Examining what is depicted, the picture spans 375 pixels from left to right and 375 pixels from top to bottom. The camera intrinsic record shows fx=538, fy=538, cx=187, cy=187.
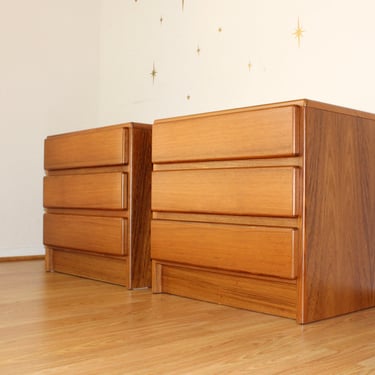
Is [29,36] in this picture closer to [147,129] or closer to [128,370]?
[147,129]

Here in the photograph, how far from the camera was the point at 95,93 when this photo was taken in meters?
3.26

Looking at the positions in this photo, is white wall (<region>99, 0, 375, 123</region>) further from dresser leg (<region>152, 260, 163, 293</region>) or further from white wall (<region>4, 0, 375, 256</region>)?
dresser leg (<region>152, 260, 163, 293</region>)

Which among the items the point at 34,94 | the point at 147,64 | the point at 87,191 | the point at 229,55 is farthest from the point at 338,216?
the point at 34,94

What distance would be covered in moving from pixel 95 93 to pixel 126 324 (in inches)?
82.6

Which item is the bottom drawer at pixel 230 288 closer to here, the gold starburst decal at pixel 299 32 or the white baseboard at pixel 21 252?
the gold starburst decal at pixel 299 32

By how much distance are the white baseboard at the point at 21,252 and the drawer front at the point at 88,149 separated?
691mm

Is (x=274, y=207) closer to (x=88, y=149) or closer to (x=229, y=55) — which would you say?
(x=88, y=149)

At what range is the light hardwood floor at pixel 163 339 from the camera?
3.51 feet

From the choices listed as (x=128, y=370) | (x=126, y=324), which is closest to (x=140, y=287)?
(x=126, y=324)

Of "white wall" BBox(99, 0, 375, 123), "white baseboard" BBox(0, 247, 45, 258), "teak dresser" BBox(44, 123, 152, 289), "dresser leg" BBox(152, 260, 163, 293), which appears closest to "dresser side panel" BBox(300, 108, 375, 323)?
"white wall" BBox(99, 0, 375, 123)

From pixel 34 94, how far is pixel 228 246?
6.00 feet

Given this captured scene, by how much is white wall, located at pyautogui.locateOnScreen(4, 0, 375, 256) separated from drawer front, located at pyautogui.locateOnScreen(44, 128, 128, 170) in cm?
62

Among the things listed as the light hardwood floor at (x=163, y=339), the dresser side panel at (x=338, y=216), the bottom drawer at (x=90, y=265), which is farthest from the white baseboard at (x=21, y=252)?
the dresser side panel at (x=338, y=216)

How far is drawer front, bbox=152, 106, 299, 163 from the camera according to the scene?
4.83ft
